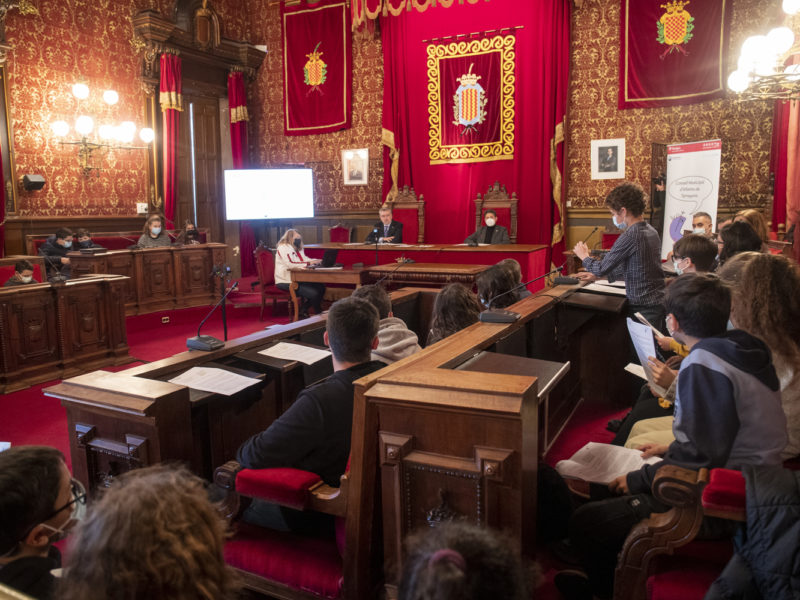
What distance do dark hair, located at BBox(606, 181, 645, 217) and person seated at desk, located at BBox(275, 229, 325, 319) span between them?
12.7 feet

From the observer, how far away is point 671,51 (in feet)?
25.1

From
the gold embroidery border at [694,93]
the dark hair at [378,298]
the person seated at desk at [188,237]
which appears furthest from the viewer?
the person seated at desk at [188,237]

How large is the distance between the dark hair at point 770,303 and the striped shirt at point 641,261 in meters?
1.68

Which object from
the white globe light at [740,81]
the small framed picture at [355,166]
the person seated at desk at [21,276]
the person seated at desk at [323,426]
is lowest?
the person seated at desk at [323,426]

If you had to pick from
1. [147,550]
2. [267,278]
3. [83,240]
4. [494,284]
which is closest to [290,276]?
[267,278]

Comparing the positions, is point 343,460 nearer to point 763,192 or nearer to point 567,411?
point 567,411

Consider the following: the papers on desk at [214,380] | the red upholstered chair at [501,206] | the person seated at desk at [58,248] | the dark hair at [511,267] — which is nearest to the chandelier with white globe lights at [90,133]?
the person seated at desk at [58,248]

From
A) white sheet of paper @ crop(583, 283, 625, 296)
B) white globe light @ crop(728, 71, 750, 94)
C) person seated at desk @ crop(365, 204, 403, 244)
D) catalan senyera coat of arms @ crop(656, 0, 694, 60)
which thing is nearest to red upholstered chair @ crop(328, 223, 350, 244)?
person seated at desk @ crop(365, 204, 403, 244)

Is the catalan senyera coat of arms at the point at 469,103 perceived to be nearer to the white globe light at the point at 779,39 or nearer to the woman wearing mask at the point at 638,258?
the white globe light at the point at 779,39

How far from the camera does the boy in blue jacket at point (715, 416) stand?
5.38ft

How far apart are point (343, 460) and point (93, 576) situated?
114 cm

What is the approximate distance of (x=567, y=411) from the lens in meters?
3.59

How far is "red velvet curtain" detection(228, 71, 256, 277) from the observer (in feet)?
33.9

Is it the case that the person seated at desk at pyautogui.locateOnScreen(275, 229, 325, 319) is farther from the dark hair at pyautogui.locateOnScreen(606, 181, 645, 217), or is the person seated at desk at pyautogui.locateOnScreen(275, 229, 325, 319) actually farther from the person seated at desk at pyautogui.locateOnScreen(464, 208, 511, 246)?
the dark hair at pyautogui.locateOnScreen(606, 181, 645, 217)
